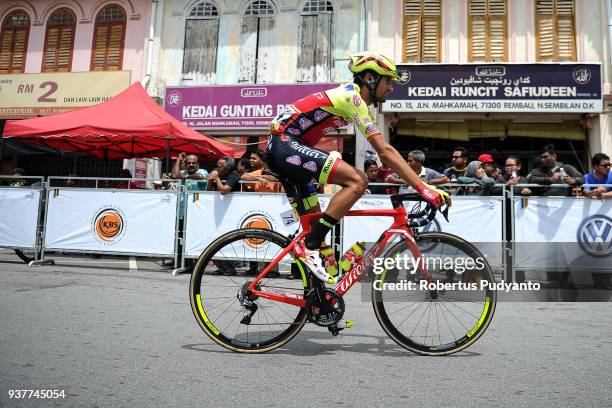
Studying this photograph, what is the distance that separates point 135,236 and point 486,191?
221 inches

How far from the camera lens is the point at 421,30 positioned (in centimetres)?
1522

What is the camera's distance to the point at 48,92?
16.7 meters

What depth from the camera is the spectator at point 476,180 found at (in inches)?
304

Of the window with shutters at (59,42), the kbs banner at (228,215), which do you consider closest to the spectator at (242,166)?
the kbs banner at (228,215)

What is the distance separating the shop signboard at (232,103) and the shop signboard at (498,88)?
7.83ft

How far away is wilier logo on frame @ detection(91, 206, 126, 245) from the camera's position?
27.8 feet

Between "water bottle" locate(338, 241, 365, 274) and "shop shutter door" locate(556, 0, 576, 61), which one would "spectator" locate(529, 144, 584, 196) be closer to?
"water bottle" locate(338, 241, 365, 274)

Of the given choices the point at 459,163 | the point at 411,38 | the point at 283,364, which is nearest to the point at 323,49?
the point at 411,38

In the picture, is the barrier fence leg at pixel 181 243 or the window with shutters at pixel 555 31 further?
the window with shutters at pixel 555 31

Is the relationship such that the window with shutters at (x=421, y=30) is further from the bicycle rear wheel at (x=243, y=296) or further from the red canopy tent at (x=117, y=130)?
the bicycle rear wheel at (x=243, y=296)

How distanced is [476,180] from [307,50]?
9412 millimetres

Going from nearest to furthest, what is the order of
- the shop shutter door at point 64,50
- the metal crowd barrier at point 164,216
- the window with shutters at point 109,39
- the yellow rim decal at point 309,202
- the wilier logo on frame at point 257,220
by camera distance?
the yellow rim decal at point 309,202
the metal crowd barrier at point 164,216
the wilier logo on frame at point 257,220
the window with shutters at point 109,39
the shop shutter door at point 64,50

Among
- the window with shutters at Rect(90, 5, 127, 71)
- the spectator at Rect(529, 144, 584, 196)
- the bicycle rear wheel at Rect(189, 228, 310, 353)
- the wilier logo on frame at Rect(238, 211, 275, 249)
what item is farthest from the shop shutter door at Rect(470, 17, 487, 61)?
the bicycle rear wheel at Rect(189, 228, 310, 353)

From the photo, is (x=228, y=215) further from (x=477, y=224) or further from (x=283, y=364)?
(x=283, y=364)
